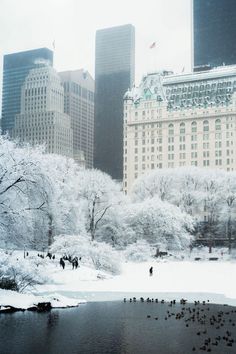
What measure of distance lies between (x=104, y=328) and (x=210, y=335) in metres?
5.46

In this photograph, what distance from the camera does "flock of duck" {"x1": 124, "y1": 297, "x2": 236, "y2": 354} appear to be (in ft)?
80.2

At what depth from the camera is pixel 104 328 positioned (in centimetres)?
2769

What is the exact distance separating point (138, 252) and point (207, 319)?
53.2 m

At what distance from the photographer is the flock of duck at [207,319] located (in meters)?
24.5

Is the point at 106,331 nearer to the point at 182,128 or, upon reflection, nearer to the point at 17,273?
the point at 17,273

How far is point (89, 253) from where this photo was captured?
58.8 metres

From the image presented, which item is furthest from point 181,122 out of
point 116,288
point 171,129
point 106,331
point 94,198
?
point 106,331

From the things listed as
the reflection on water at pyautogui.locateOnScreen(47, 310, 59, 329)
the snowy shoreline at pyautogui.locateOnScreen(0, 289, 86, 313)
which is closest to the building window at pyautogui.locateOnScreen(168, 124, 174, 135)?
the snowy shoreline at pyautogui.locateOnScreen(0, 289, 86, 313)

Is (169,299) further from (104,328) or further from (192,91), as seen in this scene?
(192,91)

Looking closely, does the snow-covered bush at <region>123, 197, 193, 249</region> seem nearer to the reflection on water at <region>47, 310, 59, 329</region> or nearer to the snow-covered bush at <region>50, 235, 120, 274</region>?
the snow-covered bush at <region>50, 235, 120, 274</region>

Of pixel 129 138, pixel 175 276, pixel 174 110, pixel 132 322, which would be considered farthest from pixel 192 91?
pixel 132 322

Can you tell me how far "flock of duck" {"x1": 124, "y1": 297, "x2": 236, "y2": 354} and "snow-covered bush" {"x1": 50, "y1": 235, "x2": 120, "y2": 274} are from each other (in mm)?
18950

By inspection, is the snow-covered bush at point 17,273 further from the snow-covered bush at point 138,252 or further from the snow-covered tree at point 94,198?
the snow-covered tree at point 94,198

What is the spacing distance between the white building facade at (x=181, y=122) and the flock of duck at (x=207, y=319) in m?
135
